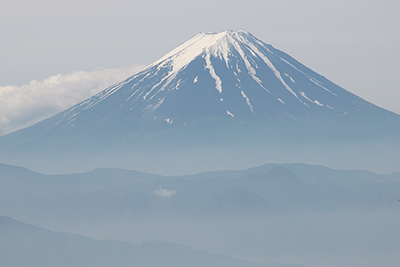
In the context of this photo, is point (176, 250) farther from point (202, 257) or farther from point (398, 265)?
point (398, 265)

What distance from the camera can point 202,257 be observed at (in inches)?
7820

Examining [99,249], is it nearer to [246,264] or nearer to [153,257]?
[153,257]

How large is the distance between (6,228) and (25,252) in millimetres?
8212

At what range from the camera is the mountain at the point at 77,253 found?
192m

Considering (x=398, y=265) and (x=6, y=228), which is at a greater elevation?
(x=6, y=228)

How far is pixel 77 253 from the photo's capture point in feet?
631

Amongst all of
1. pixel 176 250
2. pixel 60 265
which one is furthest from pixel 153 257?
pixel 60 265

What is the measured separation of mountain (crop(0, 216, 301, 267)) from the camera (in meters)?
192

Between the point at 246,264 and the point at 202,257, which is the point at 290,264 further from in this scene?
the point at 202,257

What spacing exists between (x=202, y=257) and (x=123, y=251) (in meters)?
21.7

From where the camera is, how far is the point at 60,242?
196 meters

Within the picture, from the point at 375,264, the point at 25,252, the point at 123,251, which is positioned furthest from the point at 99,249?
the point at 375,264

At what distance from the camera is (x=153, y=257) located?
Answer: 194 metres

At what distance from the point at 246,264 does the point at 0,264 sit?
217 feet
